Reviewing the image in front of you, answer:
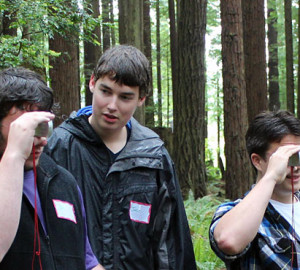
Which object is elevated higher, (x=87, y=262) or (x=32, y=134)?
(x=32, y=134)

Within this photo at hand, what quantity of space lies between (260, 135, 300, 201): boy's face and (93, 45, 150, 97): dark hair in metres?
0.95

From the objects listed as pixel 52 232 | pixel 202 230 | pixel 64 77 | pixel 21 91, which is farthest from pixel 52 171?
pixel 64 77

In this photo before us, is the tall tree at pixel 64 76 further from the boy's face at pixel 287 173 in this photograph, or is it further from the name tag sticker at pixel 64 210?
the name tag sticker at pixel 64 210

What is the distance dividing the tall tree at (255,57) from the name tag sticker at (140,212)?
876 centimetres

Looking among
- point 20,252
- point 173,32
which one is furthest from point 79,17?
point 173,32

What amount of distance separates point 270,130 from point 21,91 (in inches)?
58.3

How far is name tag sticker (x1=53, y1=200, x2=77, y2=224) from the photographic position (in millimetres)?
2127

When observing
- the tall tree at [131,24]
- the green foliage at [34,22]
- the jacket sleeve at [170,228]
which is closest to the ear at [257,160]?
the jacket sleeve at [170,228]

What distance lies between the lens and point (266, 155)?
2645 millimetres

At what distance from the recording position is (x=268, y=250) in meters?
2.41

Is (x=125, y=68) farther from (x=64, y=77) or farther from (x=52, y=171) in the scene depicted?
(x=64, y=77)

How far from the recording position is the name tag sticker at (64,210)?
213cm

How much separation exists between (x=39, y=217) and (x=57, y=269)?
26 centimetres

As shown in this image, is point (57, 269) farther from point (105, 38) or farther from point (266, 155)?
point (105, 38)
